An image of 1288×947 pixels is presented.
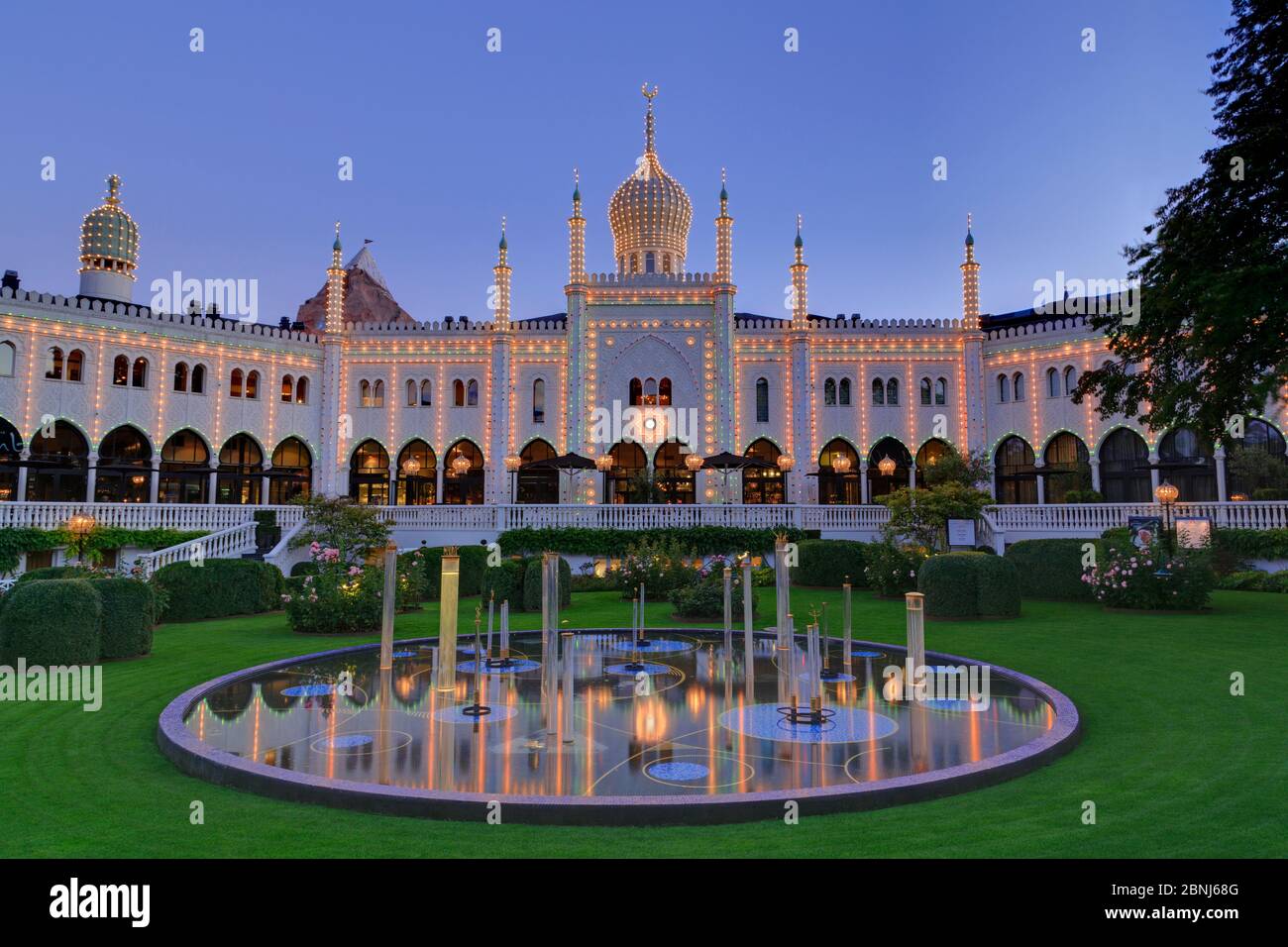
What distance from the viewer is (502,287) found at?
43.6m

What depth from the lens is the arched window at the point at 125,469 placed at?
39.3 metres

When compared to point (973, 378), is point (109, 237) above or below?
above

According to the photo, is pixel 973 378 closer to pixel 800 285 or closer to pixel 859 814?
pixel 800 285

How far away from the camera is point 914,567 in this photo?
21953mm

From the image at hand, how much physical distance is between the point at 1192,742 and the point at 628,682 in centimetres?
654

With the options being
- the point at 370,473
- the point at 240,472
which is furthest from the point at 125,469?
the point at 370,473

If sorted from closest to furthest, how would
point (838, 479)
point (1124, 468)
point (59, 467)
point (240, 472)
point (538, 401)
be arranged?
point (59, 467) < point (1124, 468) < point (240, 472) < point (538, 401) < point (838, 479)

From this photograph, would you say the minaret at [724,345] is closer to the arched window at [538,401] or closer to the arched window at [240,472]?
the arched window at [538,401]

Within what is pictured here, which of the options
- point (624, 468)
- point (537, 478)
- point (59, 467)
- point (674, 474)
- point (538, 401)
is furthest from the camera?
point (537, 478)

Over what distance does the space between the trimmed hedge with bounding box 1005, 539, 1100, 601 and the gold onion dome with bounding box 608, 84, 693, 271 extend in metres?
29.8

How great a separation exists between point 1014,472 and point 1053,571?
74.4 feet

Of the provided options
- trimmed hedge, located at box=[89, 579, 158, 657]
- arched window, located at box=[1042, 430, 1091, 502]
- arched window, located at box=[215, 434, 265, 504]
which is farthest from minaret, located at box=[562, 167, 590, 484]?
trimmed hedge, located at box=[89, 579, 158, 657]

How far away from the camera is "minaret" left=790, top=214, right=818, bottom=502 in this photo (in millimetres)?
42422
